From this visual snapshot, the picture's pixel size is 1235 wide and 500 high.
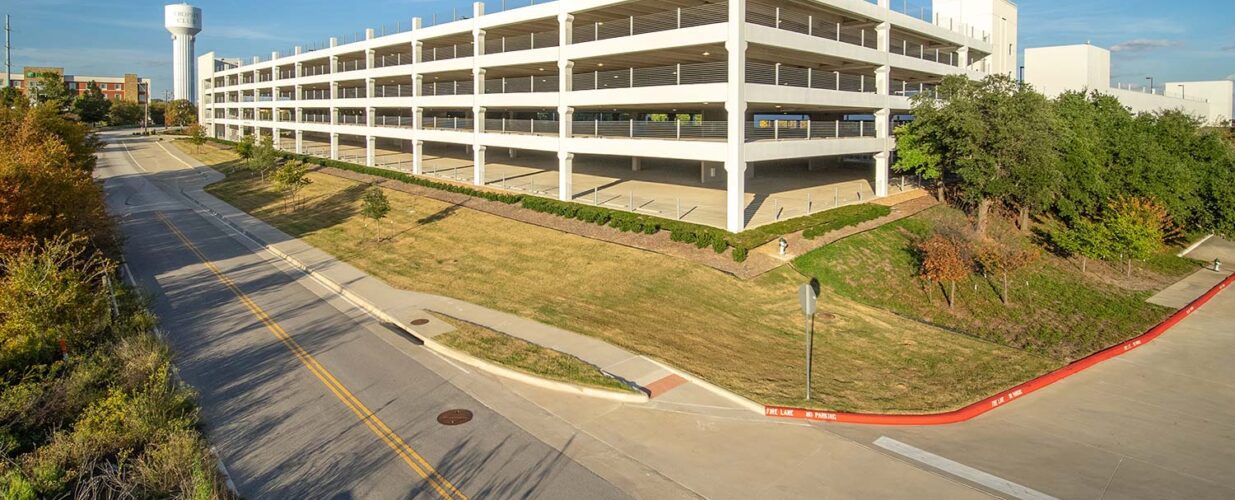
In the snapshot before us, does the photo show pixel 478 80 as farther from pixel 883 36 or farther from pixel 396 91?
pixel 883 36

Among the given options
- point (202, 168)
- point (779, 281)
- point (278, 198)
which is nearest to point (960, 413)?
point (779, 281)

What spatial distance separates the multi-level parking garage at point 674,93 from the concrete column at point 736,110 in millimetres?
59

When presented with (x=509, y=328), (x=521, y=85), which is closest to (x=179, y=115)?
(x=521, y=85)

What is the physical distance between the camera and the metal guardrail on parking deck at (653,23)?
98.6 feet

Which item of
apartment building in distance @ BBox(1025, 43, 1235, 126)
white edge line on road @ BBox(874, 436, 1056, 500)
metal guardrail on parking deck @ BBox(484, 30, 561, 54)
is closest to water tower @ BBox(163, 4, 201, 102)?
metal guardrail on parking deck @ BBox(484, 30, 561, 54)

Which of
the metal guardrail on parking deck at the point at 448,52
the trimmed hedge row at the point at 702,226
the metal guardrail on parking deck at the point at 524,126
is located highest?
the metal guardrail on parking deck at the point at 448,52

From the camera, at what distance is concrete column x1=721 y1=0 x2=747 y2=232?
88.4 feet

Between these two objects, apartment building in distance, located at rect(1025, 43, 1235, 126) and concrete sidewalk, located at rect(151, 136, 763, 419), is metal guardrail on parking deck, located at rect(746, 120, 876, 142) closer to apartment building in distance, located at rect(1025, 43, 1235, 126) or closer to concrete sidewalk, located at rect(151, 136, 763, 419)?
concrete sidewalk, located at rect(151, 136, 763, 419)

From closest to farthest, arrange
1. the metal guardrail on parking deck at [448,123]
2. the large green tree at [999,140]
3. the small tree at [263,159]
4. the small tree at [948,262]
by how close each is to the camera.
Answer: the small tree at [948,262] → the large green tree at [999,140] → the small tree at [263,159] → the metal guardrail on parking deck at [448,123]

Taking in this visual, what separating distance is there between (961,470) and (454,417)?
8963 mm

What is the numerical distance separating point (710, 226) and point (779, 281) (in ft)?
17.2

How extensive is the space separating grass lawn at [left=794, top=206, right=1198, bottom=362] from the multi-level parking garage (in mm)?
4478

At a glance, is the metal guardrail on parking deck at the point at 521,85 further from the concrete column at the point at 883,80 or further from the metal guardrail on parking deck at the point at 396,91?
the concrete column at the point at 883,80

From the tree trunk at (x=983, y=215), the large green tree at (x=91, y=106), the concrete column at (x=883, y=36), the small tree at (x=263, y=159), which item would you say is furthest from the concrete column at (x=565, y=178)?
the large green tree at (x=91, y=106)
